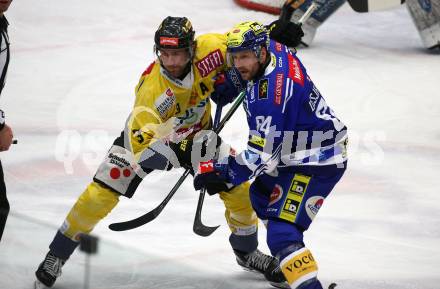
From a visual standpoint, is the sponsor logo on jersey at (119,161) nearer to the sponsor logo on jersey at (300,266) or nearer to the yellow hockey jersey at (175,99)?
the yellow hockey jersey at (175,99)

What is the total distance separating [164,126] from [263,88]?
79 centimetres

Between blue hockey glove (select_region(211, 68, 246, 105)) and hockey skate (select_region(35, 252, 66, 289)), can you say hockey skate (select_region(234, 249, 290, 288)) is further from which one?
hockey skate (select_region(35, 252, 66, 289))

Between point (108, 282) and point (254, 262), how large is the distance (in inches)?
65.4

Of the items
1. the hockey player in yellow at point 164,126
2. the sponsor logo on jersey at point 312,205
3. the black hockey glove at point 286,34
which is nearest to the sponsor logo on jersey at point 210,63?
the hockey player in yellow at point 164,126

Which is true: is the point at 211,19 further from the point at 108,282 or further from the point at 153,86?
the point at 108,282

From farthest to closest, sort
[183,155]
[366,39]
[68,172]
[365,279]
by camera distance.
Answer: [366,39], [68,172], [365,279], [183,155]

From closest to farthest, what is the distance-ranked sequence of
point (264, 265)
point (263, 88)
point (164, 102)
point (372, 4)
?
point (263, 88) → point (164, 102) → point (264, 265) → point (372, 4)

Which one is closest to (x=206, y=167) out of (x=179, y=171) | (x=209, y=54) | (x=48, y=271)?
(x=209, y=54)

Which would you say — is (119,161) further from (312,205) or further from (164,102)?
(312,205)

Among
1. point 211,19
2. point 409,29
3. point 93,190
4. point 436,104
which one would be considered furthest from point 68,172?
point 409,29

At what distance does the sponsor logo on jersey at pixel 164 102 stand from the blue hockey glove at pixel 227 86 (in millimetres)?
245

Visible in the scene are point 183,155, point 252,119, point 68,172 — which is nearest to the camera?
point 252,119

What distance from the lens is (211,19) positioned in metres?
8.68

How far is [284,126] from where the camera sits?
12.1 feet
